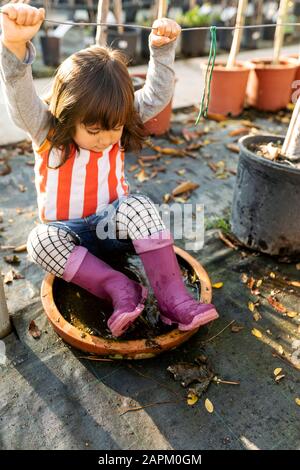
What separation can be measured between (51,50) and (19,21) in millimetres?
4649

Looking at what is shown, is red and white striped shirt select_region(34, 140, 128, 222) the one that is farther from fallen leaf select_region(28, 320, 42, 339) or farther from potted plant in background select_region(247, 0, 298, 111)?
potted plant in background select_region(247, 0, 298, 111)

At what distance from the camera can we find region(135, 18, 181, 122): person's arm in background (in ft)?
5.10

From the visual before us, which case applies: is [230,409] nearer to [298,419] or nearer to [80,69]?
[298,419]

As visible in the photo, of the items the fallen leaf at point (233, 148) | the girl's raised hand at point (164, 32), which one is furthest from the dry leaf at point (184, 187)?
the girl's raised hand at point (164, 32)

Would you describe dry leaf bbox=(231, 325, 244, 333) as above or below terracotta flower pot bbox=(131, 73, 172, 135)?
below

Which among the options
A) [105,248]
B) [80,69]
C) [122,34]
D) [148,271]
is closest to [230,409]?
[148,271]

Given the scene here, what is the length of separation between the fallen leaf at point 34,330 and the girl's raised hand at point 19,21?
105 cm

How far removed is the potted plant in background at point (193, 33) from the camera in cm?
609

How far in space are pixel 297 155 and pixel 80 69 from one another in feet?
3.86

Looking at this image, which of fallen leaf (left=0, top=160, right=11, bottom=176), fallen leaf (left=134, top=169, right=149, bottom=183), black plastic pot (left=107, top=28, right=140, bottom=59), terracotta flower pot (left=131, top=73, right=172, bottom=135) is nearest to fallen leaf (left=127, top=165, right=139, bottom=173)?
fallen leaf (left=134, top=169, right=149, bottom=183)

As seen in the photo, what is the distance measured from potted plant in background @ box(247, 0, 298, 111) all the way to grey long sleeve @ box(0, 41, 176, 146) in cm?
281

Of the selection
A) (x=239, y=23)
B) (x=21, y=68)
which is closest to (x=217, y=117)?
(x=239, y=23)
